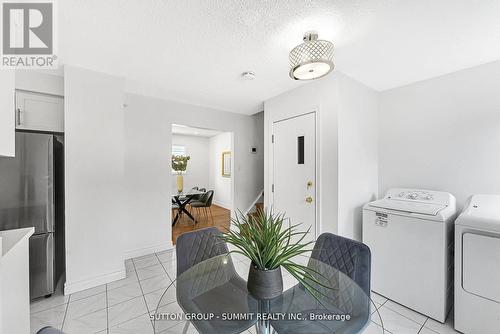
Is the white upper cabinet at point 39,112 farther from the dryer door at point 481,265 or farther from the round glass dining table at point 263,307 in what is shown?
the dryer door at point 481,265

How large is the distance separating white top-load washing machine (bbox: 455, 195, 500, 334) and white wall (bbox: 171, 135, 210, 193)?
643cm

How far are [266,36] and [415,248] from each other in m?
2.25

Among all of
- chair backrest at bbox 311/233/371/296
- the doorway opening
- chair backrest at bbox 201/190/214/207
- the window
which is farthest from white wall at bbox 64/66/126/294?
the window

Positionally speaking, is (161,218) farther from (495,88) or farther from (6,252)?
(495,88)

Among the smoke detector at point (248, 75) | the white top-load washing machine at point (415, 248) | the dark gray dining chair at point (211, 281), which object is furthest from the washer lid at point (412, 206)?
the smoke detector at point (248, 75)

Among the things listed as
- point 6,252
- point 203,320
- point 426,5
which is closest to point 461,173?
point 426,5

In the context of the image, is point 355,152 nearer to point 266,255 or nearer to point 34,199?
point 266,255

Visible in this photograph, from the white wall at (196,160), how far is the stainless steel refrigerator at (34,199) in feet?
15.1

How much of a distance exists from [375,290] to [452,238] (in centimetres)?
86

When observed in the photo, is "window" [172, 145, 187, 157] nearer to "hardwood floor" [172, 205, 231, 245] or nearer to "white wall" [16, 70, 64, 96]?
"hardwood floor" [172, 205, 231, 245]

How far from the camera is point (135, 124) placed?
9.55ft

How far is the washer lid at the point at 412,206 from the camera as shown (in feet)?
5.90

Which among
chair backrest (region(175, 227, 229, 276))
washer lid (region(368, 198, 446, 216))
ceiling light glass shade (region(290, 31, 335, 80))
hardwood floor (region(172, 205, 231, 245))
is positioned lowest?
hardwood floor (region(172, 205, 231, 245))

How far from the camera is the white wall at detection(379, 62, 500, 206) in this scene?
1.95m
